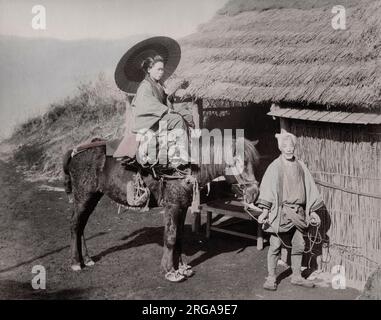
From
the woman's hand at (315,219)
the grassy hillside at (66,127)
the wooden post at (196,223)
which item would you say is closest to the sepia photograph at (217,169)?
the woman's hand at (315,219)

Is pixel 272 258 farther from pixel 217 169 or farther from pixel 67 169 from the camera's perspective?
pixel 67 169

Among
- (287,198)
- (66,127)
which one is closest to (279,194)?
(287,198)

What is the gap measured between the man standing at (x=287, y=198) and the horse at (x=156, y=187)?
0.21 metres

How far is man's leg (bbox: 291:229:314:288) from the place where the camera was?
19.7ft

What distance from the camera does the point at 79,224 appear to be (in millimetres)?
7055

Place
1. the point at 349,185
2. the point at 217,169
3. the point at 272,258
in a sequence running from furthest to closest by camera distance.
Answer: the point at 349,185 < the point at 217,169 < the point at 272,258

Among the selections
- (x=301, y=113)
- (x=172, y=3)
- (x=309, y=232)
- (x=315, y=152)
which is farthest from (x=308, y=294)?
(x=172, y=3)

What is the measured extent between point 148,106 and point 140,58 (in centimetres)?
86

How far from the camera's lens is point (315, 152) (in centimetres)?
662

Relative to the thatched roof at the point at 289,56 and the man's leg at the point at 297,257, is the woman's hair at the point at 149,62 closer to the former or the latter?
the thatched roof at the point at 289,56

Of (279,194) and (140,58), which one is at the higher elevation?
(140,58)

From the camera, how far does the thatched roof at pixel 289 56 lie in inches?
243
